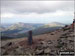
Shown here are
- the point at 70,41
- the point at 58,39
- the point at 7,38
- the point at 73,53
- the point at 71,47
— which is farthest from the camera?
the point at 7,38

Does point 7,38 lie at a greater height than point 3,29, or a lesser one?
lesser

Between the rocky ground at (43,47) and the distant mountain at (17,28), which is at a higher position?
the distant mountain at (17,28)

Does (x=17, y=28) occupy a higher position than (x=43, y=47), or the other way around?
(x=17, y=28)

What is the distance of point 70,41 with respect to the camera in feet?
33.4

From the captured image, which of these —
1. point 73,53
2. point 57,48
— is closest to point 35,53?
point 57,48

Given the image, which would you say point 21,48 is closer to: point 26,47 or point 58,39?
point 26,47

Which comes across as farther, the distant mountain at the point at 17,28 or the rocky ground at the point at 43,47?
the distant mountain at the point at 17,28

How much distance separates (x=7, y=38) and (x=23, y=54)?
13.3ft

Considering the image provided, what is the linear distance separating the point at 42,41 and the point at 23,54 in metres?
2.36

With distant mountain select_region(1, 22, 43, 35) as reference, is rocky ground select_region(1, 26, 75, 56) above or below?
A: below

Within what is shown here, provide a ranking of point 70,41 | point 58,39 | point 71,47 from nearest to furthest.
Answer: point 71,47 < point 70,41 < point 58,39

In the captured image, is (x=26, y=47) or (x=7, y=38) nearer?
(x=26, y=47)

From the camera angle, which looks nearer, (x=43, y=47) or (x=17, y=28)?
(x=43, y=47)

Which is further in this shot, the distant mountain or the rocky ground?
the distant mountain
